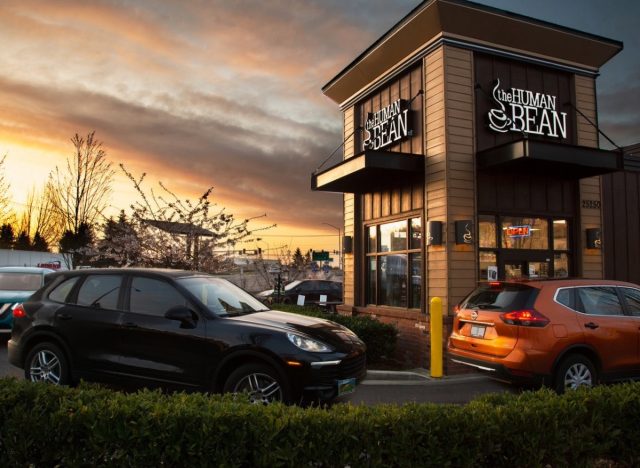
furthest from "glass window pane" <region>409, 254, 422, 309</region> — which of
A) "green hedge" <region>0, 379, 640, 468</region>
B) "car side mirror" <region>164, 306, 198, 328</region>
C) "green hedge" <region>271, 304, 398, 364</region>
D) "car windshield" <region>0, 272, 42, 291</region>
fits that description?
"car windshield" <region>0, 272, 42, 291</region>

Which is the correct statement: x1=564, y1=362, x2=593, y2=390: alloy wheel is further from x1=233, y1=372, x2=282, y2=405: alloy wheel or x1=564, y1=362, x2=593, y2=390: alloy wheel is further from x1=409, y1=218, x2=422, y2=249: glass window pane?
x1=409, y1=218, x2=422, y2=249: glass window pane

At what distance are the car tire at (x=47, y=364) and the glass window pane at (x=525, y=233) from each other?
27.7 ft

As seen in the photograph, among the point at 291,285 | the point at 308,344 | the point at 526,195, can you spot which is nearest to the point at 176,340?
the point at 308,344

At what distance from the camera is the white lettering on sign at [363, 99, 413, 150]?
11850 millimetres

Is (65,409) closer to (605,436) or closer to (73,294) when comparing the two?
(73,294)

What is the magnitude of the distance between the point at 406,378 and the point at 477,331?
6.74 feet

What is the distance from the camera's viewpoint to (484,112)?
36.2 ft

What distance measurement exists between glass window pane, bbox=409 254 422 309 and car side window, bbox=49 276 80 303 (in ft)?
23.0

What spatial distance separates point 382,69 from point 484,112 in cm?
297

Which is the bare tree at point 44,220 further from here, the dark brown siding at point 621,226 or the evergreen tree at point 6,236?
the dark brown siding at point 621,226

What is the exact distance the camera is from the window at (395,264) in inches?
459

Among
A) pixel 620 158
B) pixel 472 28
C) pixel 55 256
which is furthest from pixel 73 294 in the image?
pixel 55 256

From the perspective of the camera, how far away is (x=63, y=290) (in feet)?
22.7

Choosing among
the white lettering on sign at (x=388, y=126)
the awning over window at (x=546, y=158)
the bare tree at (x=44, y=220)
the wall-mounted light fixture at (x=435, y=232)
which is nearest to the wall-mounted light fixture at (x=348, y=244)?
the white lettering on sign at (x=388, y=126)
